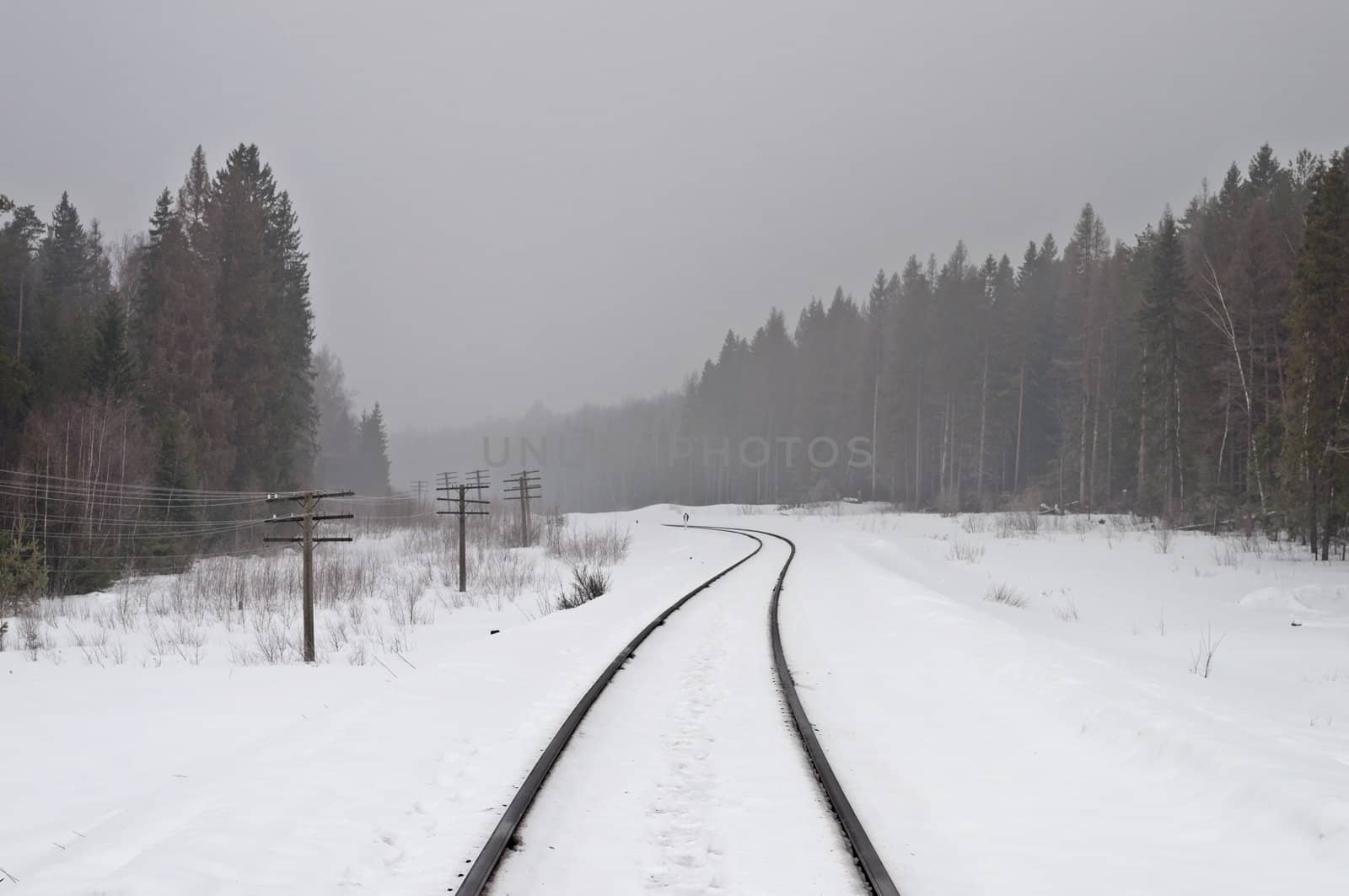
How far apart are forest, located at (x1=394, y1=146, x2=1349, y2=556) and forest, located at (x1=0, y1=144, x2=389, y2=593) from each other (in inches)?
1456

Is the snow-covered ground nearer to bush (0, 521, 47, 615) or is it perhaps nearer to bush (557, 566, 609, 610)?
bush (557, 566, 609, 610)

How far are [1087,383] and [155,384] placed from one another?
51.1 meters

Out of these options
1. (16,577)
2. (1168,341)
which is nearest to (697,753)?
(16,577)

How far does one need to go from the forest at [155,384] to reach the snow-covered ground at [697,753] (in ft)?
49.5

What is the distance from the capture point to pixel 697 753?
5.99 meters

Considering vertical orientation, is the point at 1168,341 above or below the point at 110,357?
above

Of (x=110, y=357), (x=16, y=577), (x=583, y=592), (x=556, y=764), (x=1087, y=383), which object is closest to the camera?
(x=556, y=764)

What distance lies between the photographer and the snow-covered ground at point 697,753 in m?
4.21

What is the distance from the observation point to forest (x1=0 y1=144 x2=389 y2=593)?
1033 inches

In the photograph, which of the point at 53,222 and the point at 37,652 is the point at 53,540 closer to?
the point at 37,652

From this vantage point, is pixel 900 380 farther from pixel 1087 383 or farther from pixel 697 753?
pixel 697 753

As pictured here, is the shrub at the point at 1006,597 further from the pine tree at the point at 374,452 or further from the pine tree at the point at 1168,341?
the pine tree at the point at 374,452

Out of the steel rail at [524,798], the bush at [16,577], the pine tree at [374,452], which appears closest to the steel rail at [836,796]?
the steel rail at [524,798]

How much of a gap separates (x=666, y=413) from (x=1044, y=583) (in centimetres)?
10478
